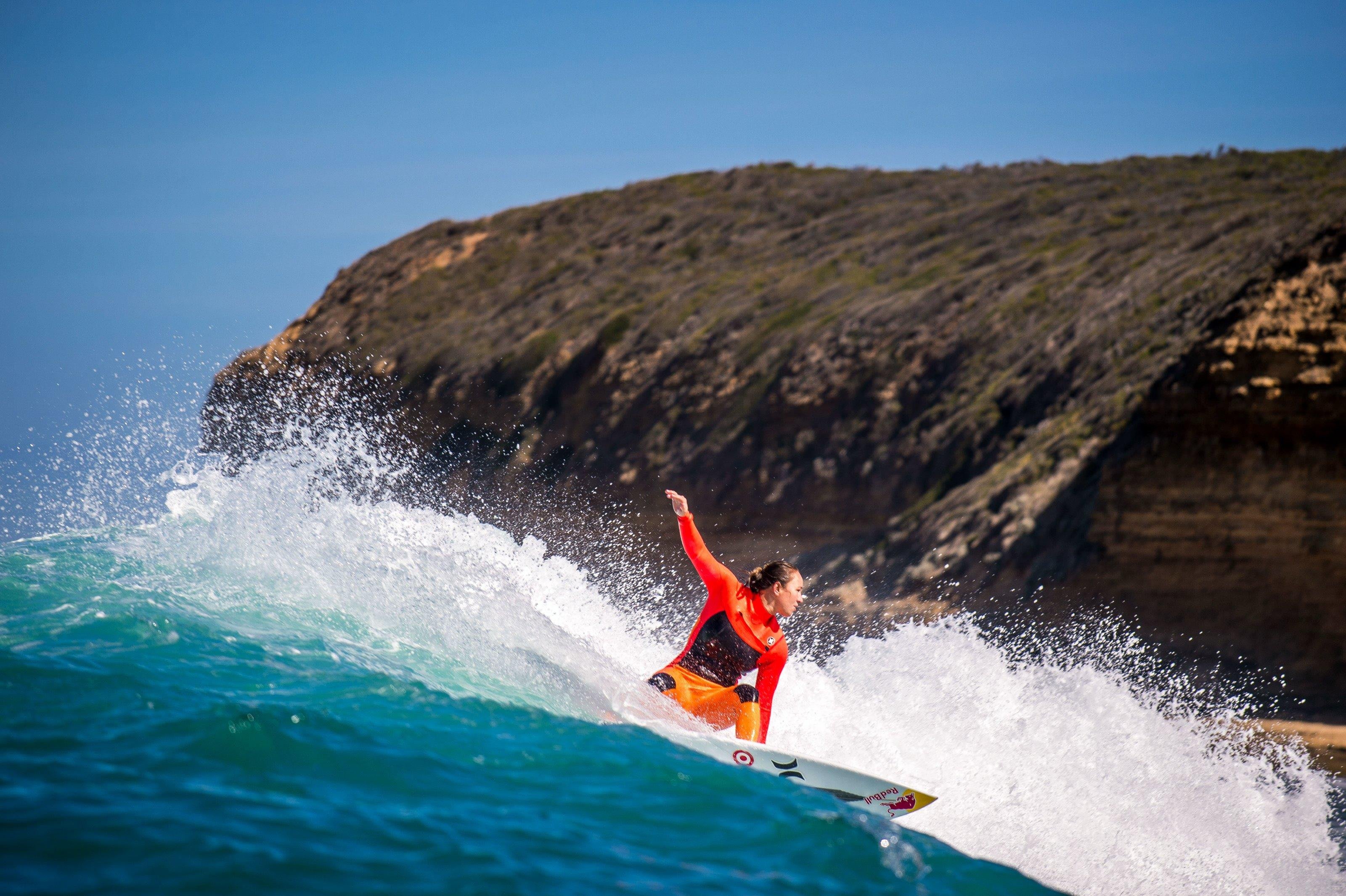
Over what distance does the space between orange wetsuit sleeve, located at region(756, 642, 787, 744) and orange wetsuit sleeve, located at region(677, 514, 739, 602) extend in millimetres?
482

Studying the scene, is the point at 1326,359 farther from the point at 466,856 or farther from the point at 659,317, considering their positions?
the point at 659,317

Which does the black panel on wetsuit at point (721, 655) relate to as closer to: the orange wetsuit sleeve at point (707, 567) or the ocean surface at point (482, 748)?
the orange wetsuit sleeve at point (707, 567)

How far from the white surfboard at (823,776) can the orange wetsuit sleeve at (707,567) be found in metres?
0.98

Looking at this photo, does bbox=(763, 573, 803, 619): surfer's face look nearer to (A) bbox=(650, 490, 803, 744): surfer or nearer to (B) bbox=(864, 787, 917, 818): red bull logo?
(A) bbox=(650, 490, 803, 744): surfer

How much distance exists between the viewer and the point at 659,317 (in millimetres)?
27828

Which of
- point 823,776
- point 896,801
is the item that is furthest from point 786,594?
point 896,801

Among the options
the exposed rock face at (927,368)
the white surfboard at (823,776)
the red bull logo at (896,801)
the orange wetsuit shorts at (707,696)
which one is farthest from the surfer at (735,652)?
the exposed rock face at (927,368)

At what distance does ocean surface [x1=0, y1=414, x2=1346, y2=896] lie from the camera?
476cm

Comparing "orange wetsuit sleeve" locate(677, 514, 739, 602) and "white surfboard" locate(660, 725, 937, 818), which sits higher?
"orange wetsuit sleeve" locate(677, 514, 739, 602)

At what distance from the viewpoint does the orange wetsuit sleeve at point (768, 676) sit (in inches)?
260

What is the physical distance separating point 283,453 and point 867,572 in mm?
9819

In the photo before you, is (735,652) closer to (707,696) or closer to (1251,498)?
(707,696)

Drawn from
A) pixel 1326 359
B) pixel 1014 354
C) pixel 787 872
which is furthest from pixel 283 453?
pixel 1014 354

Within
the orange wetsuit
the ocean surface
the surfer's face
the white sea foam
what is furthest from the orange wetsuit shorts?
the surfer's face
